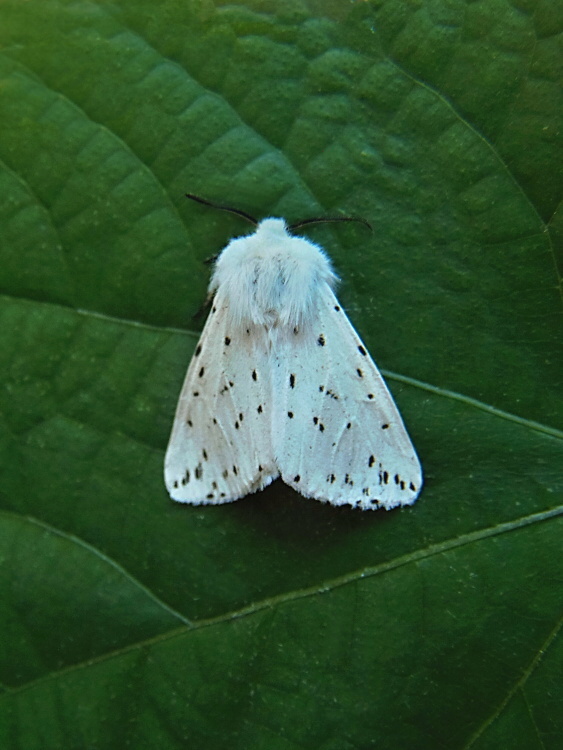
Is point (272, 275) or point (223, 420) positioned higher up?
point (272, 275)

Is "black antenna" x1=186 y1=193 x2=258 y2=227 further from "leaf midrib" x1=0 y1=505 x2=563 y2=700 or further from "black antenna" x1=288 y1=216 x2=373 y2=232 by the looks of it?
"leaf midrib" x1=0 y1=505 x2=563 y2=700

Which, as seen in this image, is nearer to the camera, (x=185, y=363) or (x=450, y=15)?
(x=450, y=15)

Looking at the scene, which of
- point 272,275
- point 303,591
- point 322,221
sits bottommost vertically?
point 303,591

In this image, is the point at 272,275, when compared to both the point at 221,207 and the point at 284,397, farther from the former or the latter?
the point at 284,397

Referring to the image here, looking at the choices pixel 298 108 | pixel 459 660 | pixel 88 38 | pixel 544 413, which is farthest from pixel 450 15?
pixel 459 660

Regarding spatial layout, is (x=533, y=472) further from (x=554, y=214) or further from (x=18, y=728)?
(x=18, y=728)

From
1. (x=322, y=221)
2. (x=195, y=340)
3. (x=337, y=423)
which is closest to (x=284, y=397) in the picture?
(x=337, y=423)

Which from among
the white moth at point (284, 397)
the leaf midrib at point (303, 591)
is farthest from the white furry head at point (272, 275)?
the leaf midrib at point (303, 591)

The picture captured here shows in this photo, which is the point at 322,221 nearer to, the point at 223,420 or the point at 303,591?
the point at 223,420
